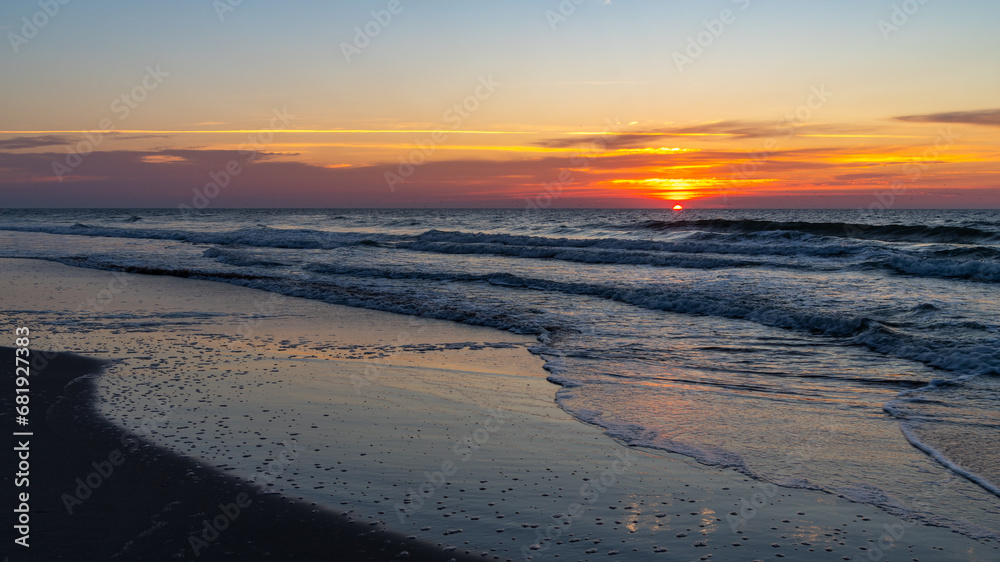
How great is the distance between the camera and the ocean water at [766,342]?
562 centimetres

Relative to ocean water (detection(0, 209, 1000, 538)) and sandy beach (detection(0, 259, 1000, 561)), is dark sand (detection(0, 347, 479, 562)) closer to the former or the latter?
sandy beach (detection(0, 259, 1000, 561))

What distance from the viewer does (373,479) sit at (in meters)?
4.94

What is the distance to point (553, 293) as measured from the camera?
57.9 ft

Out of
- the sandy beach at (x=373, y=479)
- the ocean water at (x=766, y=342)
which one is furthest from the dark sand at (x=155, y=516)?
the ocean water at (x=766, y=342)

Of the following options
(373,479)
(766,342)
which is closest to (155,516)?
(373,479)

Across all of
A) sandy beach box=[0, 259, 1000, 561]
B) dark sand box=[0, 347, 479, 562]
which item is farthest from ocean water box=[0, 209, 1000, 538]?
dark sand box=[0, 347, 479, 562]

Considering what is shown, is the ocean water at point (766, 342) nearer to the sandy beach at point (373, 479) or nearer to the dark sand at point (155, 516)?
the sandy beach at point (373, 479)

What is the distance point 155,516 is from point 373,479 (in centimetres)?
146

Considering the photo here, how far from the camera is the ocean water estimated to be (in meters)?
5.62

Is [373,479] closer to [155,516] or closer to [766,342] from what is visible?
[155,516]

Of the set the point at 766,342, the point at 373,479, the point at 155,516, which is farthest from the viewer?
the point at 766,342

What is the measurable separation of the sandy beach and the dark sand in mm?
15

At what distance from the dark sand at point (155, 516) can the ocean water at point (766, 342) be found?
10.0ft

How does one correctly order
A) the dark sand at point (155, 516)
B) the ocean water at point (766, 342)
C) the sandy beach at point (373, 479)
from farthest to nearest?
the ocean water at point (766, 342), the sandy beach at point (373, 479), the dark sand at point (155, 516)
